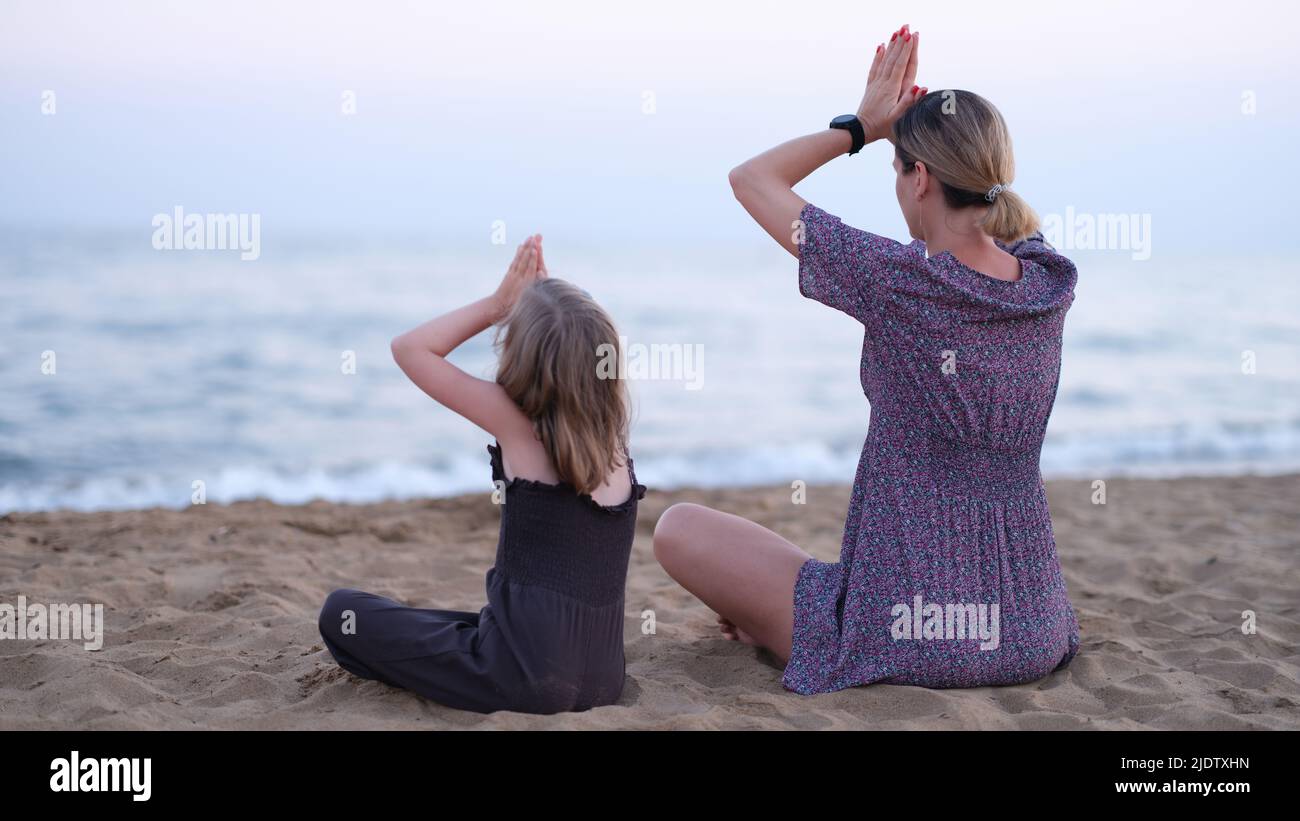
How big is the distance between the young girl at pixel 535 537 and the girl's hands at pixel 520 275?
0.06m

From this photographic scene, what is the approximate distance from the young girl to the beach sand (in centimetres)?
10

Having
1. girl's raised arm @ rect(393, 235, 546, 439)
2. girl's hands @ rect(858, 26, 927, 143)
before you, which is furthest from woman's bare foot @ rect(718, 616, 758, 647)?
girl's hands @ rect(858, 26, 927, 143)

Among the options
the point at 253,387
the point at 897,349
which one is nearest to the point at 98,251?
the point at 253,387

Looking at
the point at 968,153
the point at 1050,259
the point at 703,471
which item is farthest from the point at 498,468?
the point at 703,471

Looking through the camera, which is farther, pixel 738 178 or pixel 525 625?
pixel 738 178

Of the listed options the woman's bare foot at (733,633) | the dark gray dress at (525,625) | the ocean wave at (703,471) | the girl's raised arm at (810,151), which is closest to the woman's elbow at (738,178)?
the girl's raised arm at (810,151)

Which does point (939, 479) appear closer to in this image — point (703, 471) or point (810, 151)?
point (810, 151)

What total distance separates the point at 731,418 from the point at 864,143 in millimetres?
7677

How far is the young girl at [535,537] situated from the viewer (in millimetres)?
2572

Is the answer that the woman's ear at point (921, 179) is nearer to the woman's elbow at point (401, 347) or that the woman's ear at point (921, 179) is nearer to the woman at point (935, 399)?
the woman at point (935, 399)

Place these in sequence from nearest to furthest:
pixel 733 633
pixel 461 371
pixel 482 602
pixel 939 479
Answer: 1. pixel 461 371
2. pixel 939 479
3. pixel 733 633
4. pixel 482 602

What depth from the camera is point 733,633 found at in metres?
3.36

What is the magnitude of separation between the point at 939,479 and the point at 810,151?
91 cm

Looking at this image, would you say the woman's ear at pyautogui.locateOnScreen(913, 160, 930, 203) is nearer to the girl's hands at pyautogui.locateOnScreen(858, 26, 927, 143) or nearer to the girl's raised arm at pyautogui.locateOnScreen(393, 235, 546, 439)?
the girl's hands at pyautogui.locateOnScreen(858, 26, 927, 143)
